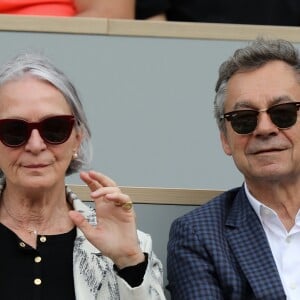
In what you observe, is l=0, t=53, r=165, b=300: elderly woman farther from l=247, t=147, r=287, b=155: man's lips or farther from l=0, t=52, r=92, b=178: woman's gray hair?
l=247, t=147, r=287, b=155: man's lips

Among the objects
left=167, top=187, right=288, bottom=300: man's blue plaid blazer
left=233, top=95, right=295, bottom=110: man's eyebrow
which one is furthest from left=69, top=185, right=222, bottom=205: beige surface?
left=233, top=95, right=295, bottom=110: man's eyebrow

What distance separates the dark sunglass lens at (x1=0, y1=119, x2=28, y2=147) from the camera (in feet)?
12.1

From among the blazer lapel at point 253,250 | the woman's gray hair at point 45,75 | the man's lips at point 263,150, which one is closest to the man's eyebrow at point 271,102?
the man's lips at point 263,150

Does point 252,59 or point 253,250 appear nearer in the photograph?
point 253,250

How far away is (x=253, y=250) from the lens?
3912 mm

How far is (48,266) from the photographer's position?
3699 mm

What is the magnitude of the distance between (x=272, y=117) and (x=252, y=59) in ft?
0.86

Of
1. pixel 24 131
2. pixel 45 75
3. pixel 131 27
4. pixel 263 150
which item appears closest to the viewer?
pixel 24 131

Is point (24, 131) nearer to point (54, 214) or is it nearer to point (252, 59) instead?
point (54, 214)

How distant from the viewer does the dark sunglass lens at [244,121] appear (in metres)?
3.97

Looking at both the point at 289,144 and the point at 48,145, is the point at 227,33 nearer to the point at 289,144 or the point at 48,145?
the point at 289,144

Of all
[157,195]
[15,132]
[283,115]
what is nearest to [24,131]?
[15,132]

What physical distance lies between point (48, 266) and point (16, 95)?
1.82 ft

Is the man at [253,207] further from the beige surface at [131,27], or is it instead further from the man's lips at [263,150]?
the beige surface at [131,27]
